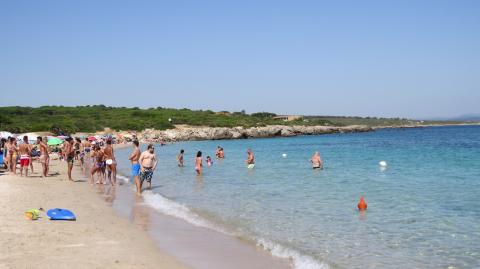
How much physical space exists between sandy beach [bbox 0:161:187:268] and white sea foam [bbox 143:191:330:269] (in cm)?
148

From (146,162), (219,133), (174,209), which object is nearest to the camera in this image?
(174,209)

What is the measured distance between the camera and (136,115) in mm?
98688

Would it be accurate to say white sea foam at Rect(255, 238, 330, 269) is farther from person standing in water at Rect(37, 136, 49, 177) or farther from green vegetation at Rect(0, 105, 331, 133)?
green vegetation at Rect(0, 105, 331, 133)

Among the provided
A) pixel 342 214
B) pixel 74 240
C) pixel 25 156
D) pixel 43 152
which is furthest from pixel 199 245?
pixel 25 156

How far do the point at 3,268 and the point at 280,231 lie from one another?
5630 mm

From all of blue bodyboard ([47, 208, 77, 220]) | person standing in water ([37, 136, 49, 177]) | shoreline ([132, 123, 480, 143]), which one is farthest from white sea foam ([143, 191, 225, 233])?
shoreline ([132, 123, 480, 143])

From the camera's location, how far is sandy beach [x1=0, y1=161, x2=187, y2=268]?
666 cm

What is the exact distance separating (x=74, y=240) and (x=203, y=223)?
3.58 metres

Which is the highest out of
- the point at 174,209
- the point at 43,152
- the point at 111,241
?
the point at 43,152

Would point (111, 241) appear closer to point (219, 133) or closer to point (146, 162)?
point (146, 162)

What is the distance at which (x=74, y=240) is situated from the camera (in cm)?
794

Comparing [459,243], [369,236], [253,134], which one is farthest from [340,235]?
[253,134]

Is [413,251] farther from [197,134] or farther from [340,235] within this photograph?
[197,134]

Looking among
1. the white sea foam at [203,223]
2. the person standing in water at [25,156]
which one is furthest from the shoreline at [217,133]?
the white sea foam at [203,223]
